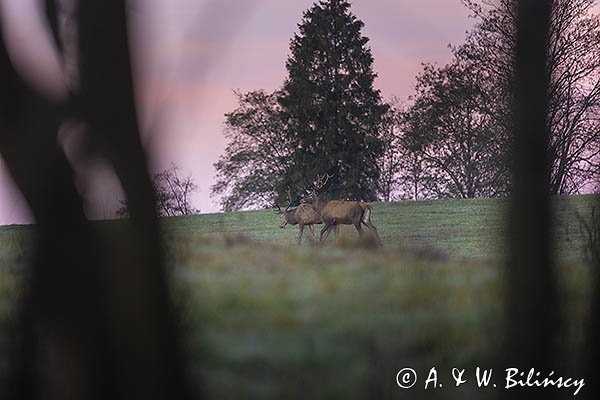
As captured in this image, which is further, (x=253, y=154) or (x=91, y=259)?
(x=253, y=154)

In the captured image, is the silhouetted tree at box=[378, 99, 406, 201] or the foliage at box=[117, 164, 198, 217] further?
the silhouetted tree at box=[378, 99, 406, 201]

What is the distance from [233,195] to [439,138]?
1.45 meters

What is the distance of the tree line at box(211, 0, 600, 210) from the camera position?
2117mm

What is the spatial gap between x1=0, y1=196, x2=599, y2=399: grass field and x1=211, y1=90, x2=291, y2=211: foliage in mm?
293

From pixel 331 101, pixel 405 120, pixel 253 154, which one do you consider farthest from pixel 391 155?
pixel 253 154

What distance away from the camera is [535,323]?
1.91m

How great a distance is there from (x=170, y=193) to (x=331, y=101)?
5.32ft

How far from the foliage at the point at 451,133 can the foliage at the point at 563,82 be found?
21 centimetres

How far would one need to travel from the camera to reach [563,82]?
215 cm

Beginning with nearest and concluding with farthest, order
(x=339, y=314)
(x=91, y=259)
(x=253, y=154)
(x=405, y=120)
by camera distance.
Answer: (x=91, y=259), (x=339, y=314), (x=253, y=154), (x=405, y=120)

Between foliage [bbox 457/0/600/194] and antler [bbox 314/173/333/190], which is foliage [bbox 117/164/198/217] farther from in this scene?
antler [bbox 314/173/333/190]

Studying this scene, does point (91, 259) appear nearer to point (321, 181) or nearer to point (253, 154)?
point (253, 154)

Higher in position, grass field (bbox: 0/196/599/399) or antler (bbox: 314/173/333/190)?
antler (bbox: 314/173/333/190)

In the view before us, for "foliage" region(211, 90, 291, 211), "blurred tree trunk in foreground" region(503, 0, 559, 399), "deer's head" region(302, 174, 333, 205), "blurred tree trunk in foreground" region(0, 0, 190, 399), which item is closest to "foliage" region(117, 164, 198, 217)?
Answer: "blurred tree trunk in foreground" region(0, 0, 190, 399)
